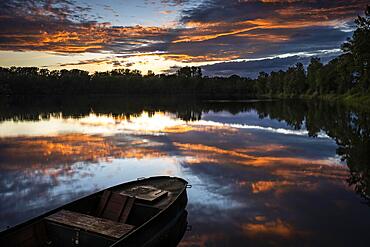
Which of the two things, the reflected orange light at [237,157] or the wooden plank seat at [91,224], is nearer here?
the wooden plank seat at [91,224]

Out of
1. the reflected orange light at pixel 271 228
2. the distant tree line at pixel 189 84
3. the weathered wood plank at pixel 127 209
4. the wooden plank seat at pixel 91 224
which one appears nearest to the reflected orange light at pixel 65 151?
the weathered wood plank at pixel 127 209

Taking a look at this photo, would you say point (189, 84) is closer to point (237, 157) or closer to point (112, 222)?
point (237, 157)

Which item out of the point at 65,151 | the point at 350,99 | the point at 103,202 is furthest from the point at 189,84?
the point at 103,202

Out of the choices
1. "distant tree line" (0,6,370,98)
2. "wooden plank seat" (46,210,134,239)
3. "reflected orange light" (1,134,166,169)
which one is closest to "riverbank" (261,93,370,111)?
"distant tree line" (0,6,370,98)

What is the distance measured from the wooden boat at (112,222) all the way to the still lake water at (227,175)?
109 cm

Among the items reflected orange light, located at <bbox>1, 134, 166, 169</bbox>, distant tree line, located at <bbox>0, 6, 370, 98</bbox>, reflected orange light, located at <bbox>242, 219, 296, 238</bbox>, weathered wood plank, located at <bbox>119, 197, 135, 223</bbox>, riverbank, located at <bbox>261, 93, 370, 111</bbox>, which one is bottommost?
reflected orange light, located at <bbox>242, 219, 296, 238</bbox>

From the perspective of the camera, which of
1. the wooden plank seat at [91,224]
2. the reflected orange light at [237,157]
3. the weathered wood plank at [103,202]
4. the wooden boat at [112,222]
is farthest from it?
the reflected orange light at [237,157]

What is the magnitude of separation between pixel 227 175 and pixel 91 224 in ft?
34.4

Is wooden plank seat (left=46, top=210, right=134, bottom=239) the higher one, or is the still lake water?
wooden plank seat (left=46, top=210, right=134, bottom=239)

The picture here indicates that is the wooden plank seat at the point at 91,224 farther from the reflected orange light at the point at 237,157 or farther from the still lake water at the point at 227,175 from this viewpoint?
the reflected orange light at the point at 237,157

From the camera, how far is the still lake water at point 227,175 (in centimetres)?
1194

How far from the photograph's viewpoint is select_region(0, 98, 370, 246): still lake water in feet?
39.2

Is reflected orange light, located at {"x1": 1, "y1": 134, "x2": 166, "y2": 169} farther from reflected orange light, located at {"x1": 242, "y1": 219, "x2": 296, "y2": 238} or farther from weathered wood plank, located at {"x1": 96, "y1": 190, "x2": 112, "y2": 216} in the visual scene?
reflected orange light, located at {"x1": 242, "y1": 219, "x2": 296, "y2": 238}

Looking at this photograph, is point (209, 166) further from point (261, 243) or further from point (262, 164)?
point (261, 243)
